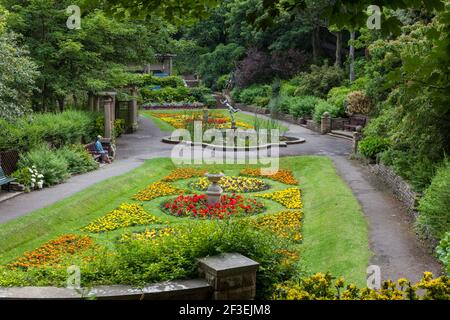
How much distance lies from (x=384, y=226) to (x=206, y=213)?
16.2 feet

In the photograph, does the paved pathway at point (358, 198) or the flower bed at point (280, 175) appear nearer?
the paved pathway at point (358, 198)

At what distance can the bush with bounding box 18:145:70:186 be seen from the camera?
61.1 feet

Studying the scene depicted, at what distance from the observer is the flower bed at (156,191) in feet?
59.0

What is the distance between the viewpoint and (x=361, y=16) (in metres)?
5.18

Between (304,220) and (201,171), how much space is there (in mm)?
7711

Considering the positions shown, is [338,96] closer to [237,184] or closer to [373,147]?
[373,147]

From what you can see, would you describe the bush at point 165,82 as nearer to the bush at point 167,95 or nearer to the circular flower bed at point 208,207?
the bush at point 167,95

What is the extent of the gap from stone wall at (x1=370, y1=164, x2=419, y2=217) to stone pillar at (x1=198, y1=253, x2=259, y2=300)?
925 cm

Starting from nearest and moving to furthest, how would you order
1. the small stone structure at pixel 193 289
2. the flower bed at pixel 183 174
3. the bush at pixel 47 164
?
Answer: the small stone structure at pixel 193 289
the bush at pixel 47 164
the flower bed at pixel 183 174

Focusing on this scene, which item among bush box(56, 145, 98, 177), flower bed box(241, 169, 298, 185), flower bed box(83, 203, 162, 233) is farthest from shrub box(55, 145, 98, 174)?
flower bed box(241, 169, 298, 185)

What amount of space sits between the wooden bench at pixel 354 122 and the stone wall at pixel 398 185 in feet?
39.8

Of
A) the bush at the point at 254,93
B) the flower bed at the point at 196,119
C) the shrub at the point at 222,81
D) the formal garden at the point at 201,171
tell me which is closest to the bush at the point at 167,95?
the shrub at the point at 222,81

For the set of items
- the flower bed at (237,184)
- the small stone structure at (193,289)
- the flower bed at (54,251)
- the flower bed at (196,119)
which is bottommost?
the flower bed at (54,251)

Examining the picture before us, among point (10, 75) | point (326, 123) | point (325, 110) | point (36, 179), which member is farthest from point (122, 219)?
point (325, 110)
